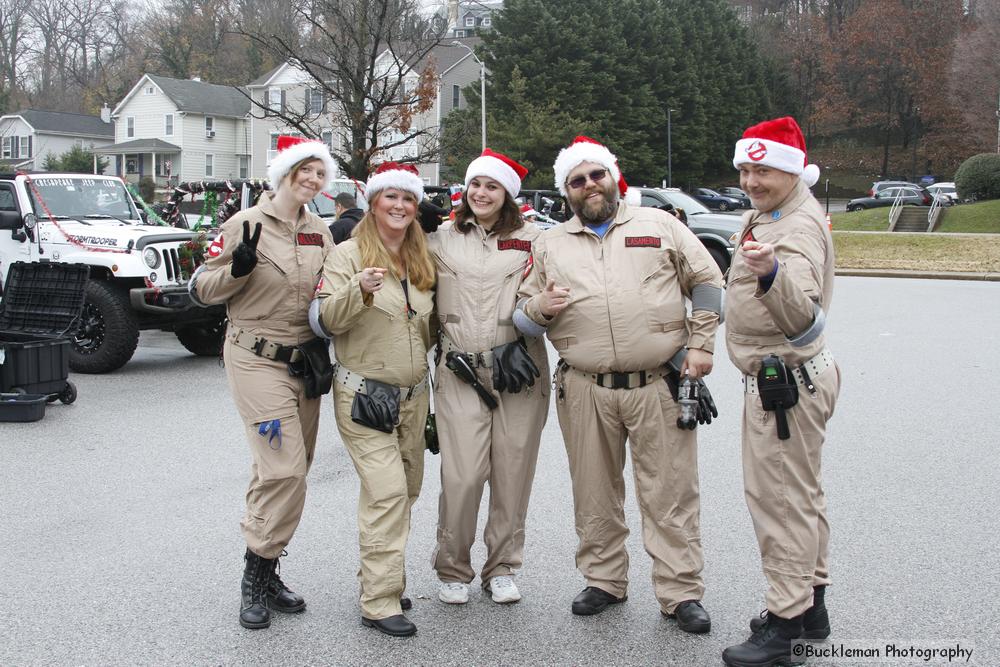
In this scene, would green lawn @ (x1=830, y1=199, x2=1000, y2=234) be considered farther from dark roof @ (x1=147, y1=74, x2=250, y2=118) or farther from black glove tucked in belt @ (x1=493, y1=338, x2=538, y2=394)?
dark roof @ (x1=147, y1=74, x2=250, y2=118)

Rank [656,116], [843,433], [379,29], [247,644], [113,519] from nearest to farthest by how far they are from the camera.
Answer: [247,644] → [113,519] → [843,433] → [379,29] → [656,116]

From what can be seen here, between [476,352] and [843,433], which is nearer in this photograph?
[476,352]

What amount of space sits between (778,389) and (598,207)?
3.62 ft

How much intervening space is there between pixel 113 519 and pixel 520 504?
2563mm

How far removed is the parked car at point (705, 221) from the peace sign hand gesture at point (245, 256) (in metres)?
14.6

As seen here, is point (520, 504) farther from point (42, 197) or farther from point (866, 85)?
point (866, 85)

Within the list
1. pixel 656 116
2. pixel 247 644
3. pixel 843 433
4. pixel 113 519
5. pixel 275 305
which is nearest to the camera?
pixel 247 644

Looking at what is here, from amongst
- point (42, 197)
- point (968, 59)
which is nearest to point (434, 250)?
point (42, 197)

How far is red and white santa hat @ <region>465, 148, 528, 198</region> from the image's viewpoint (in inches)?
174

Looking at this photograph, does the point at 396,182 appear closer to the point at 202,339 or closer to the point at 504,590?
the point at 504,590

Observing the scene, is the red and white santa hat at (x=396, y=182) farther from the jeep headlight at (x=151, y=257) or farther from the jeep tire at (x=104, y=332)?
the jeep headlight at (x=151, y=257)

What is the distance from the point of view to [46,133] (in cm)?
6138

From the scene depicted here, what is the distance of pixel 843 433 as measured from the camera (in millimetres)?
7500

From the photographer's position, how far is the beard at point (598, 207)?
421 cm
